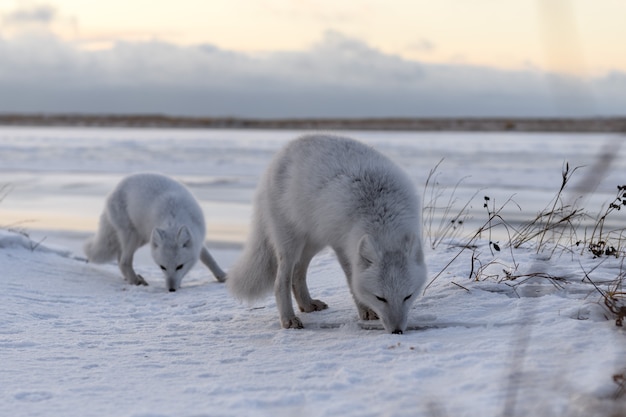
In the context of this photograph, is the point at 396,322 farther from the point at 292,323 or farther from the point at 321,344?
the point at 292,323

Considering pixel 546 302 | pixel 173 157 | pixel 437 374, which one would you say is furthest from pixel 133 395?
pixel 173 157

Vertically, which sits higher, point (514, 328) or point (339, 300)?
point (514, 328)

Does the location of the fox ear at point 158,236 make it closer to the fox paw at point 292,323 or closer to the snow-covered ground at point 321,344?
the snow-covered ground at point 321,344

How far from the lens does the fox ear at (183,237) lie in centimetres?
745

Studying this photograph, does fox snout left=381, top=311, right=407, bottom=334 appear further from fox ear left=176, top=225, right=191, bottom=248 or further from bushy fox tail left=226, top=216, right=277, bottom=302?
fox ear left=176, top=225, right=191, bottom=248

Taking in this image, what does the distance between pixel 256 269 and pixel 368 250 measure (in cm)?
122

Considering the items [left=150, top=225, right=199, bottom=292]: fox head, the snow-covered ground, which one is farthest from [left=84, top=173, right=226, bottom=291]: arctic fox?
the snow-covered ground

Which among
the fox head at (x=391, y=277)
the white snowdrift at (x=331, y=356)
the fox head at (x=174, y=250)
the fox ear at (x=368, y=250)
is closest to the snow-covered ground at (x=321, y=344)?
the white snowdrift at (x=331, y=356)

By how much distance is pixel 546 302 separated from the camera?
4027mm

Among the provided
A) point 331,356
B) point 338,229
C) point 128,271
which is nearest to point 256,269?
point 338,229

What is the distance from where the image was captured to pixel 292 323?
4.58 metres

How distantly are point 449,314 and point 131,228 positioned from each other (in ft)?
A: 16.0

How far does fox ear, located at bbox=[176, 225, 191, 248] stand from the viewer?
7.45 meters

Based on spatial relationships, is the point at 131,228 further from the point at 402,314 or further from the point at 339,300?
the point at 402,314
